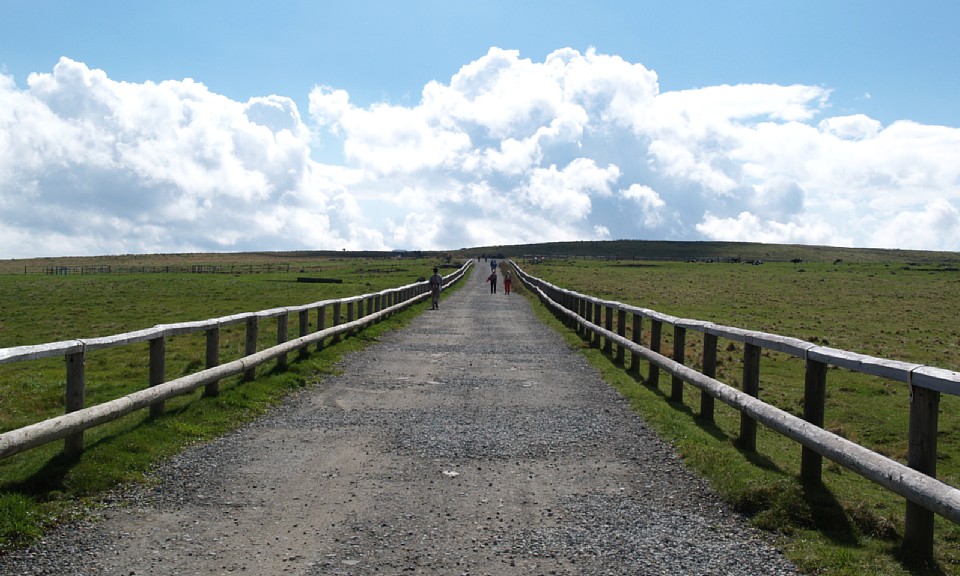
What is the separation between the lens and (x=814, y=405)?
287 inches

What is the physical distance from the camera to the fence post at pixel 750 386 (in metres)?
8.88

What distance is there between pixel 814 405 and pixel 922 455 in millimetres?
1744

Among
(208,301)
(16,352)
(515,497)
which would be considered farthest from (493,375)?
(208,301)

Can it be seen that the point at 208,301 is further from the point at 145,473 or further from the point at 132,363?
the point at 145,473

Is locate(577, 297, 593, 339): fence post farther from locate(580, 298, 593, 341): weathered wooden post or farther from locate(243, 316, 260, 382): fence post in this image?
locate(243, 316, 260, 382): fence post

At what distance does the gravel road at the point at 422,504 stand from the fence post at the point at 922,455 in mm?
847

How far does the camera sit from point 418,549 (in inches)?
232

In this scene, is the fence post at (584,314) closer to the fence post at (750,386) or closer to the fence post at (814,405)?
the fence post at (750,386)

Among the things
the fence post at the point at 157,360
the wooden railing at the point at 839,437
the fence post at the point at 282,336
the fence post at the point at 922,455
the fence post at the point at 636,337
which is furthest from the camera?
the fence post at the point at 636,337

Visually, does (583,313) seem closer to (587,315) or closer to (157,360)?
(587,315)

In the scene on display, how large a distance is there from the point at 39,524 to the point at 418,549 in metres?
2.78

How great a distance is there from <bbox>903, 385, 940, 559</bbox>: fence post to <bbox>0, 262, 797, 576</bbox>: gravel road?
0.85 meters

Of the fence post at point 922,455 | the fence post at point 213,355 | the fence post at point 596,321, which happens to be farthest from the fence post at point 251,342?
the fence post at point 922,455

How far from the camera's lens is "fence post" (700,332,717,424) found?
10.3m
